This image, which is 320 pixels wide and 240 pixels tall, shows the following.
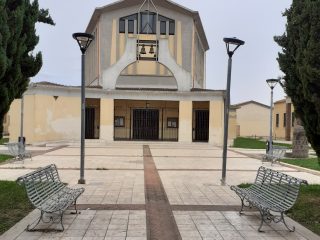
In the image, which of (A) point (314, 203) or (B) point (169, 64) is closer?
(A) point (314, 203)

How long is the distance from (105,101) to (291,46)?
2157 cm

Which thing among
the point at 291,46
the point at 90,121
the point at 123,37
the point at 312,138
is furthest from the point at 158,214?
the point at 123,37

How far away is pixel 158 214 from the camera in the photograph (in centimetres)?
784

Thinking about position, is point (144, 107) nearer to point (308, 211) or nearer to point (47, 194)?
point (308, 211)

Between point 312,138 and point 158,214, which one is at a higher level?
point 312,138

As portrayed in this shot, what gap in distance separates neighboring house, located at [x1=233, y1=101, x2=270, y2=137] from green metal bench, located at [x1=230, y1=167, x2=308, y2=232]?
47.3 meters

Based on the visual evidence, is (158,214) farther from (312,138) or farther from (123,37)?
(123,37)

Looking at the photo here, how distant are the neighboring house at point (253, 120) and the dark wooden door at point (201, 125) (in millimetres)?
23968

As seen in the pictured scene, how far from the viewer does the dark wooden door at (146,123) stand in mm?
32188

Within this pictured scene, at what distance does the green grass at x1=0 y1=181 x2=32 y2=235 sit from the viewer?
724 cm

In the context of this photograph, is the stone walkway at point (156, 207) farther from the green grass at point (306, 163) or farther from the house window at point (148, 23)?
the house window at point (148, 23)

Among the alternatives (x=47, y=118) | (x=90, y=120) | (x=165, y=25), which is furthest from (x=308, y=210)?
(x=165, y=25)

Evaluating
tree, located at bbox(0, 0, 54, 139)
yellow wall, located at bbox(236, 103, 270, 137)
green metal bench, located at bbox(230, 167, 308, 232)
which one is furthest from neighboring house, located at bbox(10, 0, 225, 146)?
green metal bench, located at bbox(230, 167, 308, 232)

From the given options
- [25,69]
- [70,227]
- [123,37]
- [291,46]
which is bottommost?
[70,227]
